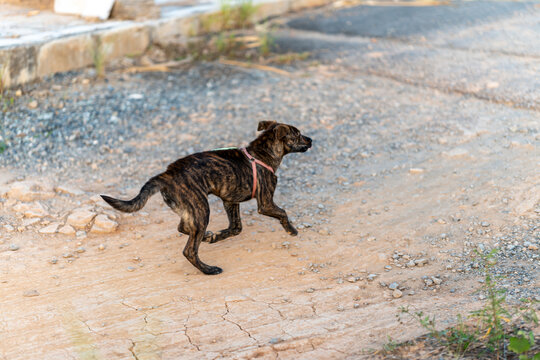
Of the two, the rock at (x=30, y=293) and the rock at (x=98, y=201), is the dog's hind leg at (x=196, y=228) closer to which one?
the rock at (x=30, y=293)

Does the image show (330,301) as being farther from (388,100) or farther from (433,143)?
(388,100)

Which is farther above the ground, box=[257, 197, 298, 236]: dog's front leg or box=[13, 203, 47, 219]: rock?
box=[257, 197, 298, 236]: dog's front leg

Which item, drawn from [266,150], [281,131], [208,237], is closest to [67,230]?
[208,237]

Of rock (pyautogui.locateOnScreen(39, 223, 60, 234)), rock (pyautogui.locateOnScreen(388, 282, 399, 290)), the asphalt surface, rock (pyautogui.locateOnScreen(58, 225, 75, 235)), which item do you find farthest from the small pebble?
the asphalt surface

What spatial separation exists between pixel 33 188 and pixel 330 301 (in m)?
3.26

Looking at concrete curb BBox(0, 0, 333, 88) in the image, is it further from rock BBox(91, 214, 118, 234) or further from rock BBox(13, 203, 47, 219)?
rock BBox(91, 214, 118, 234)

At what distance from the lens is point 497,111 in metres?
7.27

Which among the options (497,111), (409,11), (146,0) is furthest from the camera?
(409,11)

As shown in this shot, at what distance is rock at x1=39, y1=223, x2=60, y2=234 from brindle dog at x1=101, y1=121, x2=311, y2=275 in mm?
1225

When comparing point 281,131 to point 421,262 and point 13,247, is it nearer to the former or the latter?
point 421,262

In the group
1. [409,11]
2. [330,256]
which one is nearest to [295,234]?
[330,256]

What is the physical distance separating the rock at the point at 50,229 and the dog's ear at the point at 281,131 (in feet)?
7.03

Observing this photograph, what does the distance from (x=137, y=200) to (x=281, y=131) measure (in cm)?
145

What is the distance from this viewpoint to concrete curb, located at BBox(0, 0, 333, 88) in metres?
7.83
